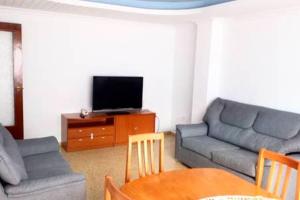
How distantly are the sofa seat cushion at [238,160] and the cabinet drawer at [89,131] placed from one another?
80.9 inches

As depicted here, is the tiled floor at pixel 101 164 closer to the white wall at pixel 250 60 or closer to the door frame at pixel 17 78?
the door frame at pixel 17 78

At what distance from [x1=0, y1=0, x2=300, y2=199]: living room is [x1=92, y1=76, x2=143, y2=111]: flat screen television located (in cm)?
22

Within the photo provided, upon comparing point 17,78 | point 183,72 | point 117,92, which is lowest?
point 117,92

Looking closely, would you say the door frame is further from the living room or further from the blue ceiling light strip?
the blue ceiling light strip

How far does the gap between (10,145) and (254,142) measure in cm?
293

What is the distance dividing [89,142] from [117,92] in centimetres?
105

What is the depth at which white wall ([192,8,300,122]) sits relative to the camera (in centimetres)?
381

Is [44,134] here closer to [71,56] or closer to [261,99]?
[71,56]

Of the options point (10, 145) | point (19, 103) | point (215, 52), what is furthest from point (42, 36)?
point (215, 52)

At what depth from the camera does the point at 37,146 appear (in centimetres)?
332

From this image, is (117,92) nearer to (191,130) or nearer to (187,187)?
(191,130)

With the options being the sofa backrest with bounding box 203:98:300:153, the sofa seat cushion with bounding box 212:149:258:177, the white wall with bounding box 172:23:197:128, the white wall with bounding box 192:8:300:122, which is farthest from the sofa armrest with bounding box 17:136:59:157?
the white wall with bounding box 172:23:197:128

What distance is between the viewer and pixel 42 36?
184 inches

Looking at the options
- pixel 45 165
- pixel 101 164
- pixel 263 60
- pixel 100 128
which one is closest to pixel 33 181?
pixel 45 165
